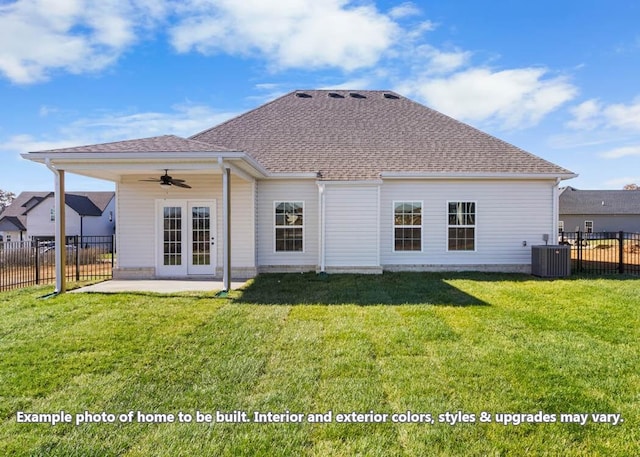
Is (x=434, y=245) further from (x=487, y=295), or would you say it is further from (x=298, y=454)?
(x=298, y=454)

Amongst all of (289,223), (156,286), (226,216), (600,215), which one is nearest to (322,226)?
(289,223)

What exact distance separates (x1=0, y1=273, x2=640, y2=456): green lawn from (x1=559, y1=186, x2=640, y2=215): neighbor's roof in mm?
39436

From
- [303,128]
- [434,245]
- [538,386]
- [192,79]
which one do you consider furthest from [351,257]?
[192,79]

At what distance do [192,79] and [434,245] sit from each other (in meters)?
10.2

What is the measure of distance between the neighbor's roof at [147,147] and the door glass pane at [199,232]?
2.55m

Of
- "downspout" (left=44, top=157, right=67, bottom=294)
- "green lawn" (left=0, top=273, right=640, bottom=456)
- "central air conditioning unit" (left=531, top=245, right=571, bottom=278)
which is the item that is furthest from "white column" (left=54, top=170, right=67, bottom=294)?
"central air conditioning unit" (left=531, top=245, right=571, bottom=278)

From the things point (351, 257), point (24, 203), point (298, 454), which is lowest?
point (298, 454)

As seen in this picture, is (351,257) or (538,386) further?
(351,257)

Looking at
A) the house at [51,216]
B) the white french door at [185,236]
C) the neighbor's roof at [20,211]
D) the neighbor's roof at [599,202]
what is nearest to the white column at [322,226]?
the white french door at [185,236]

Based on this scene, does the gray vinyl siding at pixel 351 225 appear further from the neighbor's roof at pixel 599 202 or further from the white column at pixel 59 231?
the neighbor's roof at pixel 599 202

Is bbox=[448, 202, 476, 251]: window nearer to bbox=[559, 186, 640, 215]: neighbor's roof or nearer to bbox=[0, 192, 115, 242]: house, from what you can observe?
bbox=[0, 192, 115, 242]: house

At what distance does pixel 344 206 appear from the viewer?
11.1 m

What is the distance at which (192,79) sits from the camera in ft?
42.4

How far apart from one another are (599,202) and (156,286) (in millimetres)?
47652
